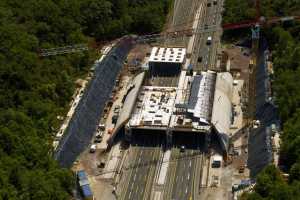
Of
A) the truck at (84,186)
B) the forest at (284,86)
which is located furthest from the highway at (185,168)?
the truck at (84,186)

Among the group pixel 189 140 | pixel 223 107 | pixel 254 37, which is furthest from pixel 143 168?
pixel 254 37

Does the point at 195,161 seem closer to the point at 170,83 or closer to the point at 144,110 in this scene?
the point at 144,110

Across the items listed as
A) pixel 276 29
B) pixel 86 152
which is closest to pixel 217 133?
pixel 86 152

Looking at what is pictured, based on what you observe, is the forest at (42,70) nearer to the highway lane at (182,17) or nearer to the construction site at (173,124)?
the highway lane at (182,17)

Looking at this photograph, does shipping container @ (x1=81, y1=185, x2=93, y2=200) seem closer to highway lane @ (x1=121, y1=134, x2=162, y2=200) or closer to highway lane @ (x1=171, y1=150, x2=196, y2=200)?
highway lane @ (x1=121, y1=134, x2=162, y2=200)

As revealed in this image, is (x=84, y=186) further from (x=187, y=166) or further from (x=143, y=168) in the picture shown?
(x=187, y=166)

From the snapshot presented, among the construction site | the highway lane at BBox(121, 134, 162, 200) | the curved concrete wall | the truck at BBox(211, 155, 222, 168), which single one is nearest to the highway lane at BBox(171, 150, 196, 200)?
the construction site
